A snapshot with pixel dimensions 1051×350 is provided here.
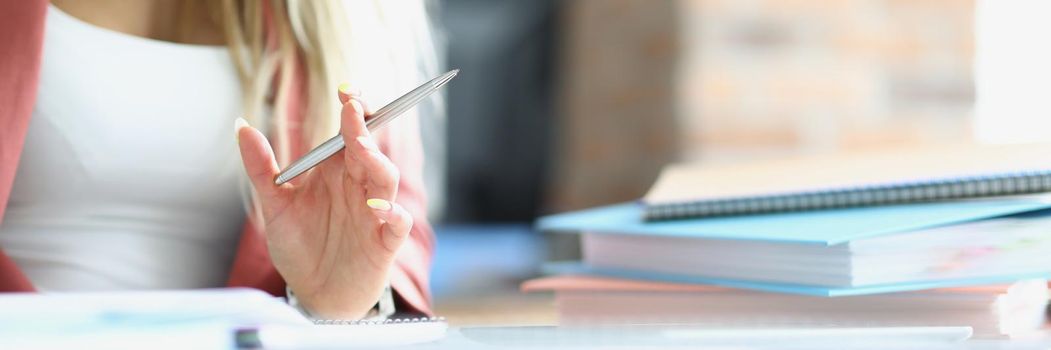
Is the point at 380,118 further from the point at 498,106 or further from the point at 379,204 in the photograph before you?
the point at 498,106

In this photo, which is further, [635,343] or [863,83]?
[863,83]

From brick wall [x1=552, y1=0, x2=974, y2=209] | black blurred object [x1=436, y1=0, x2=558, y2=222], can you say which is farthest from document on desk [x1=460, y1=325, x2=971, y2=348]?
black blurred object [x1=436, y1=0, x2=558, y2=222]

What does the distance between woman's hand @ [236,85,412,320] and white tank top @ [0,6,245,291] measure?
22cm

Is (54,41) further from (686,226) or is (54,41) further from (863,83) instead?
(863,83)

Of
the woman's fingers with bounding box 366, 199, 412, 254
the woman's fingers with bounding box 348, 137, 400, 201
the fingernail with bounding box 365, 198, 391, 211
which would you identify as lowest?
the woman's fingers with bounding box 366, 199, 412, 254

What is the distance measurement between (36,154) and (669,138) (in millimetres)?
1229

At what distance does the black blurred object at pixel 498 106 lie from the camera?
1.92 m

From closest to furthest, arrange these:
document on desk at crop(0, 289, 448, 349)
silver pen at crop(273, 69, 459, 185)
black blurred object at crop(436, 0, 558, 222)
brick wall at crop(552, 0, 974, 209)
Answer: document on desk at crop(0, 289, 448, 349), silver pen at crop(273, 69, 459, 185), brick wall at crop(552, 0, 974, 209), black blurred object at crop(436, 0, 558, 222)

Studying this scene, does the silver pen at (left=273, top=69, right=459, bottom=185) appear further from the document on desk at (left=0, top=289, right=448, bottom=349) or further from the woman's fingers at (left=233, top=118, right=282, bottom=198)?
the document on desk at (left=0, top=289, right=448, bottom=349)

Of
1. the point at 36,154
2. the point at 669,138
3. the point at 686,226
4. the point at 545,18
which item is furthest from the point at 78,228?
the point at 545,18

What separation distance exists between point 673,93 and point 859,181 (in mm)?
1215

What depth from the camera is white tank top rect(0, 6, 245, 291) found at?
77cm

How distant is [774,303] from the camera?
0.54 meters

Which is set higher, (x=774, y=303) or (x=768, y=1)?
(x=768, y=1)
